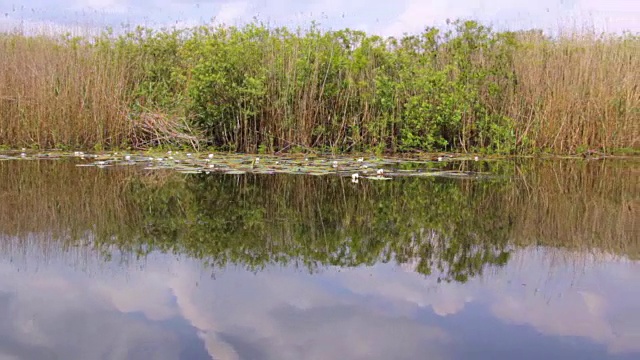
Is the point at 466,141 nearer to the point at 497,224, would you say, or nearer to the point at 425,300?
the point at 497,224

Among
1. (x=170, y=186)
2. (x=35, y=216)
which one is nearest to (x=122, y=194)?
(x=170, y=186)

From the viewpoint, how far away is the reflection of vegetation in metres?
4.56

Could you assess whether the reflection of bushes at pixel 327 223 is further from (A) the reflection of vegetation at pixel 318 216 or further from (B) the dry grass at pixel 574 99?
(B) the dry grass at pixel 574 99

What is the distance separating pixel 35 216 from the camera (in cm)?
553

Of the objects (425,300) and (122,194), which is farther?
(122,194)

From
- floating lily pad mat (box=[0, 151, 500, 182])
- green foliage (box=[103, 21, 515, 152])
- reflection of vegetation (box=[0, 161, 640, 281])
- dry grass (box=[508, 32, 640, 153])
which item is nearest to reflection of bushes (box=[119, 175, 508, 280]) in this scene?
reflection of vegetation (box=[0, 161, 640, 281])

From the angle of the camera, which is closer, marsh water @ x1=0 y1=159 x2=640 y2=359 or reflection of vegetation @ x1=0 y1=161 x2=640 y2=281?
marsh water @ x1=0 y1=159 x2=640 y2=359

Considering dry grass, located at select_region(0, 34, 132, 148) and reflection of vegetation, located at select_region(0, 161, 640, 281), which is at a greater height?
dry grass, located at select_region(0, 34, 132, 148)

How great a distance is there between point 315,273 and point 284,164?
5.43 metres

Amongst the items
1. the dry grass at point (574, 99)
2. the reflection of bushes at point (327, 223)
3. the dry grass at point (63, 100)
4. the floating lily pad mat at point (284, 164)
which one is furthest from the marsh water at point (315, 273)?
the dry grass at point (574, 99)

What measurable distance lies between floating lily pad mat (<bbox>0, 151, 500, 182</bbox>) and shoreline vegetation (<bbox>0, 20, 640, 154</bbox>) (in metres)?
0.92

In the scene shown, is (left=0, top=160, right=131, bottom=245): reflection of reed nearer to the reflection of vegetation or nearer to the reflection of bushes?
the reflection of vegetation

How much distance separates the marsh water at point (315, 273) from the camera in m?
3.00

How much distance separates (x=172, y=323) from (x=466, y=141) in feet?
31.9
